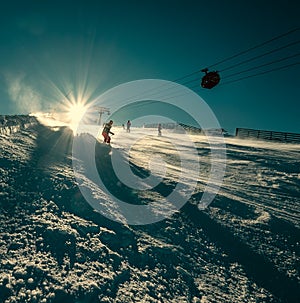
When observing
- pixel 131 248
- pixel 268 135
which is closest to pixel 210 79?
pixel 131 248

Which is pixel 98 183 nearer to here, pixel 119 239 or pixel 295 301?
pixel 119 239

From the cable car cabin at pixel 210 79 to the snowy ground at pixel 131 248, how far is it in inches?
416

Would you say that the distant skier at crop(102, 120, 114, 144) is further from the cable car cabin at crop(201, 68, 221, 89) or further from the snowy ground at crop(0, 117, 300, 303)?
the cable car cabin at crop(201, 68, 221, 89)

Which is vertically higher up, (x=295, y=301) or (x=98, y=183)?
(x=98, y=183)

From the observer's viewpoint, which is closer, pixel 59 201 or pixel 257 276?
pixel 257 276

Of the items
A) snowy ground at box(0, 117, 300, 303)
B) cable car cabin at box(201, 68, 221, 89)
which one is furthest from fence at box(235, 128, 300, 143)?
snowy ground at box(0, 117, 300, 303)

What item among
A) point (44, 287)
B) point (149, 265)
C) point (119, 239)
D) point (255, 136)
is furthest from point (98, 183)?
point (255, 136)

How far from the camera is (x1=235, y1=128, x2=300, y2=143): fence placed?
100 feet

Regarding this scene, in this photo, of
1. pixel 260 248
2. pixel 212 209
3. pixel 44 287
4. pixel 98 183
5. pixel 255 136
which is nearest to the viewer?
pixel 44 287

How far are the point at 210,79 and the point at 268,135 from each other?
23.8 metres

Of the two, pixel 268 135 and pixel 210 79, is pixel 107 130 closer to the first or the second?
pixel 210 79

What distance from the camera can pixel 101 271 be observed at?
3.81 metres

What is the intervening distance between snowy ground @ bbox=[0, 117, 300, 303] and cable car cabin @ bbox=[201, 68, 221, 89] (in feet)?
34.6

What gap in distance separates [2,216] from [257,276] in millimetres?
5559
